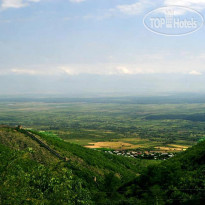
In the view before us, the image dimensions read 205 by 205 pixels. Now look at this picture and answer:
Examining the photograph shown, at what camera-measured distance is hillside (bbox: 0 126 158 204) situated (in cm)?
1596

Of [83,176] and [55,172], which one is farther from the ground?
[55,172]

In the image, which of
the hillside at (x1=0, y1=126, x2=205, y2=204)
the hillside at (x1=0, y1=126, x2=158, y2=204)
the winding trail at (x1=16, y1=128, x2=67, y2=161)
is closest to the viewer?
the hillside at (x1=0, y1=126, x2=158, y2=204)

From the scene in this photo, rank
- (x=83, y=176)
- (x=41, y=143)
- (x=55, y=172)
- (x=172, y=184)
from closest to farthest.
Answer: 1. (x=55, y=172)
2. (x=172, y=184)
3. (x=83, y=176)
4. (x=41, y=143)

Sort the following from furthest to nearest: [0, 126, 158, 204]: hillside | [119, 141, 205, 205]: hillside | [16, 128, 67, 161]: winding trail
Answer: [16, 128, 67, 161]: winding trail → [119, 141, 205, 205]: hillside → [0, 126, 158, 204]: hillside

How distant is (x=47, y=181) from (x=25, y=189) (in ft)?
10.5

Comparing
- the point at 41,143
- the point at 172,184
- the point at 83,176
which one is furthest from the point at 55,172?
the point at 41,143

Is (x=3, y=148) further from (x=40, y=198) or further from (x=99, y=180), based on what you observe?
(x=40, y=198)

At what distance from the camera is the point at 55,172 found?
839 inches

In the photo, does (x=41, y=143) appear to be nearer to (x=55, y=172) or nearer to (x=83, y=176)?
(x=83, y=176)

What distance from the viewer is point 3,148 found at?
37.7 metres

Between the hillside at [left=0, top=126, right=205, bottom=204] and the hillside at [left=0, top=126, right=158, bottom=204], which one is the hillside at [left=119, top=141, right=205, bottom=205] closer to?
the hillside at [left=0, top=126, right=205, bottom=204]

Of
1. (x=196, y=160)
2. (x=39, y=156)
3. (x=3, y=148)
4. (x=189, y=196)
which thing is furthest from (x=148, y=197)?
(x=3, y=148)

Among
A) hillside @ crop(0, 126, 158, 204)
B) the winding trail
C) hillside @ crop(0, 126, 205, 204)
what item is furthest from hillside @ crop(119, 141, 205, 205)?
the winding trail

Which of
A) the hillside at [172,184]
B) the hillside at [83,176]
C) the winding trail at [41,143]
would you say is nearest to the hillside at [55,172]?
the hillside at [83,176]
